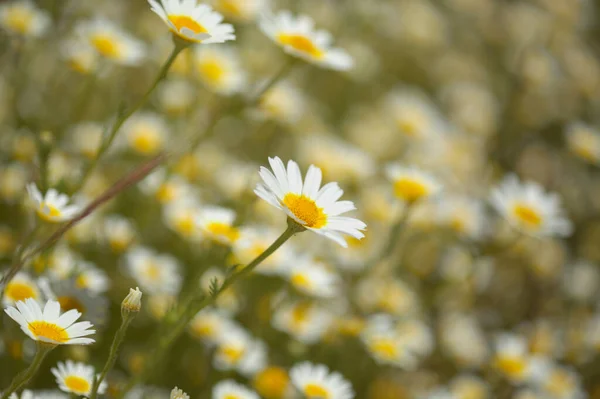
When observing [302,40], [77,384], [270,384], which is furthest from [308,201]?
[270,384]

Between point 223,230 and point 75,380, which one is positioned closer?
point 75,380

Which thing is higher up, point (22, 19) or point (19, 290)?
point (22, 19)

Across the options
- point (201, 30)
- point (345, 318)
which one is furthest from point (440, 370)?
point (201, 30)

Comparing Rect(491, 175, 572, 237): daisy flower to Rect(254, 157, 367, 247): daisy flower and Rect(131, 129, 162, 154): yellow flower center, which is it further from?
Rect(131, 129, 162, 154): yellow flower center

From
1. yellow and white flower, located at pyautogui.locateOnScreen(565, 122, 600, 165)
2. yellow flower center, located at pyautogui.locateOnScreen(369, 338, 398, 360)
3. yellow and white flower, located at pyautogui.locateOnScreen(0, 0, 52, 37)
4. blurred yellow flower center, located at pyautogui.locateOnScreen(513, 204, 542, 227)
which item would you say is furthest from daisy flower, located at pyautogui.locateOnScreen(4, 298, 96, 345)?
yellow and white flower, located at pyautogui.locateOnScreen(565, 122, 600, 165)

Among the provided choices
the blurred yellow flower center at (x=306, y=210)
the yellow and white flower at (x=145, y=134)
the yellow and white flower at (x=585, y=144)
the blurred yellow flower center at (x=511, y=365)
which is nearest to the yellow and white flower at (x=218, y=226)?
the blurred yellow flower center at (x=306, y=210)

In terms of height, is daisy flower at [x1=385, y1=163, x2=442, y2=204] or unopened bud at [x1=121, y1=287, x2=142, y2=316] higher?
daisy flower at [x1=385, y1=163, x2=442, y2=204]

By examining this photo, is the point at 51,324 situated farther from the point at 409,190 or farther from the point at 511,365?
the point at 511,365
